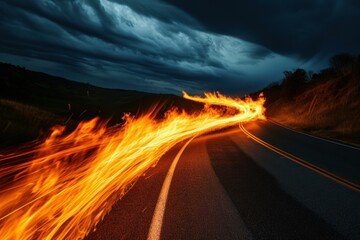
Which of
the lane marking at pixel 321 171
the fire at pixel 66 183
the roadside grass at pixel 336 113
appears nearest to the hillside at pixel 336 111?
the roadside grass at pixel 336 113

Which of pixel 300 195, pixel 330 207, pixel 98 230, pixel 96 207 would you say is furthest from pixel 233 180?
pixel 98 230

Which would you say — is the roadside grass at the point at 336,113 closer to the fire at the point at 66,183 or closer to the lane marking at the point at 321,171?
the lane marking at the point at 321,171

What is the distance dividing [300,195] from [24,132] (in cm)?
1177

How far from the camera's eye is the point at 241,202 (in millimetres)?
6691

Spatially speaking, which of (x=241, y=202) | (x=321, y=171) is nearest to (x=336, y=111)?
(x=321, y=171)

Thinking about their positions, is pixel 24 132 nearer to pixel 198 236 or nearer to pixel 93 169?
A: pixel 93 169

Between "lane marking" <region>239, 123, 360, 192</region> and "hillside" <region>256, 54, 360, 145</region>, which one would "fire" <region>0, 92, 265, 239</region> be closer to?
"lane marking" <region>239, 123, 360, 192</region>

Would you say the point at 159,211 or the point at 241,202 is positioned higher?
the point at 241,202

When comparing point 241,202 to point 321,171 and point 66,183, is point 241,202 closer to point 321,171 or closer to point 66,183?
point 66,183

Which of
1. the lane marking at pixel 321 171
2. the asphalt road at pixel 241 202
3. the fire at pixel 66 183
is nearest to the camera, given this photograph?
the asphalt road at pixel 241 202

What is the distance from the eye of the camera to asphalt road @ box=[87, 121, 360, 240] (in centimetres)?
514

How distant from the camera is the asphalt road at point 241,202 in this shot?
514 centimetres

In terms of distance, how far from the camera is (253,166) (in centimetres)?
1066

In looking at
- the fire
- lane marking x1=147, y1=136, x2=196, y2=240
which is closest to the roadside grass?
the fire
